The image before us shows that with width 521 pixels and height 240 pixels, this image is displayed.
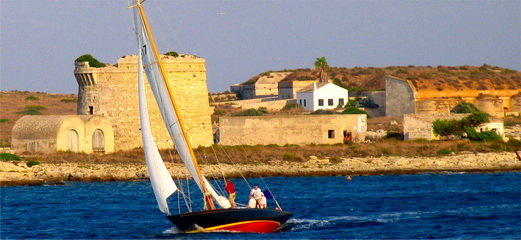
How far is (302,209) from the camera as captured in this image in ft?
95.0

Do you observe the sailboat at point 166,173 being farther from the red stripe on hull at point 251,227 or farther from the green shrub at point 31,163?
the green shrub at point 31,163

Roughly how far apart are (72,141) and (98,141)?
114cm

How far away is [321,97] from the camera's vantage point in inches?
2667

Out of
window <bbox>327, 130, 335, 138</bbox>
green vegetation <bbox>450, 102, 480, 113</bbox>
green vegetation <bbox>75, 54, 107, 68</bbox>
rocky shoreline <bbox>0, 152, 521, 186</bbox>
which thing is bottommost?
rocky shoreline <bbox>0, 152, 521, 186</bbox>

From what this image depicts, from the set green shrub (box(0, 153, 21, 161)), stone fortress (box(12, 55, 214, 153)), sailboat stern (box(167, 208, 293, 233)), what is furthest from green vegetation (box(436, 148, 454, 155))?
sailboat stern (box(167, 208, 293, 233))

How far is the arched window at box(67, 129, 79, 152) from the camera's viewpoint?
41.5 metres

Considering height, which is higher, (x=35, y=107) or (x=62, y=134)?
(x=35, y=107)

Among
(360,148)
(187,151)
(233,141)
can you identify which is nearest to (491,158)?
(360,148)

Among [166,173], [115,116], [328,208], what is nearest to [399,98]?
[115,116]

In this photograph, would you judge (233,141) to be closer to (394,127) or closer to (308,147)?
(308,147)

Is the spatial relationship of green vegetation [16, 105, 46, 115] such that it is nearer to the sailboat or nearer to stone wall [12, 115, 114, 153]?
stone wall [12, 115, 114, 153]

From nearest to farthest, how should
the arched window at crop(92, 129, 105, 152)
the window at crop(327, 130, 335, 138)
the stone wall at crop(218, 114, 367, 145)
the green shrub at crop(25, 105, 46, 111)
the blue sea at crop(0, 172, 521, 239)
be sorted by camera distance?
the blue sea at crop(0, 172, 521, 239) → the arched window at crop(92, 129, 105, 152) → the stone wall at crop(218, 114, 367, 145) → the window at crop(327, 130, 335, 138) → the green shrub at crop(25, 105, 46, 111)

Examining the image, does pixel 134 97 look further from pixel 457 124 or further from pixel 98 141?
pixel 457 124

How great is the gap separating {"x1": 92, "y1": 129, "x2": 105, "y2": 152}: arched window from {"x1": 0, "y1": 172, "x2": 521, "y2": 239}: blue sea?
A: 5.01 m
